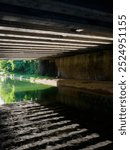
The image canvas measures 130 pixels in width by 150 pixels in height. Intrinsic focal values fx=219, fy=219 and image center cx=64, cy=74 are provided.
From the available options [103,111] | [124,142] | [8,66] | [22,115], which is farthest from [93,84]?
[8,66]

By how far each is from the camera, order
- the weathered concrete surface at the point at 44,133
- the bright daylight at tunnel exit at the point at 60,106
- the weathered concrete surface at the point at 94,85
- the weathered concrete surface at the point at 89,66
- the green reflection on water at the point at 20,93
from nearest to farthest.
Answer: the bright daylight at tunnel exit at the point at 60,106 → the weathered concrete surface at the point at 44,133 → the weathered concrete surface at the point at 94,85 → the weathered concrete surface at the point at 89,66 → the green reflection on water at the point at 20,93

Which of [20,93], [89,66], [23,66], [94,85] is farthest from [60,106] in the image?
[23,66]

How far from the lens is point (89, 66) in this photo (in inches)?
558

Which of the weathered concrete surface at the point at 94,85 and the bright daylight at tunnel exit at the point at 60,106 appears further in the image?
the weathered concrete surface at the point at 94,85

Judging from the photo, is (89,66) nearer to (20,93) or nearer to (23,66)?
(20,93)

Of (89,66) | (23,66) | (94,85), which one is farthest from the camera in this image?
(23,66)

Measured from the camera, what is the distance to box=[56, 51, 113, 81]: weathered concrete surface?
12.3 meters

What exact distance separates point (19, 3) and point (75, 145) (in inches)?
138

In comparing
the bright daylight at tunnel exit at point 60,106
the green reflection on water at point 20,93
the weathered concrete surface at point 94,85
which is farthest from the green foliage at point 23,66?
the bright daylight at tunnel exit at point 60,106

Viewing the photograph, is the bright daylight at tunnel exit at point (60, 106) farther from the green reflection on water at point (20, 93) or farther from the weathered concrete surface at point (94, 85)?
the green reflection on water at point (20, 93)

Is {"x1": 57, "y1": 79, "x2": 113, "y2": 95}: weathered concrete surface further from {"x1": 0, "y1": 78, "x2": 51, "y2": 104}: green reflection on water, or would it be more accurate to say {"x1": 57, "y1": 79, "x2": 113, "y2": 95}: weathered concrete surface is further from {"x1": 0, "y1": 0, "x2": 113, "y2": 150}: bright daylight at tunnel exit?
{"x1": 0, "y1": 78, "x2": 51, "y2": 104}: green reflection on water

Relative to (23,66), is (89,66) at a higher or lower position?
lower

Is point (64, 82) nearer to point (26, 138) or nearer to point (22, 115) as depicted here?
point (22, 115)

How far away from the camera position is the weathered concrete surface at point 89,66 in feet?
40.3
